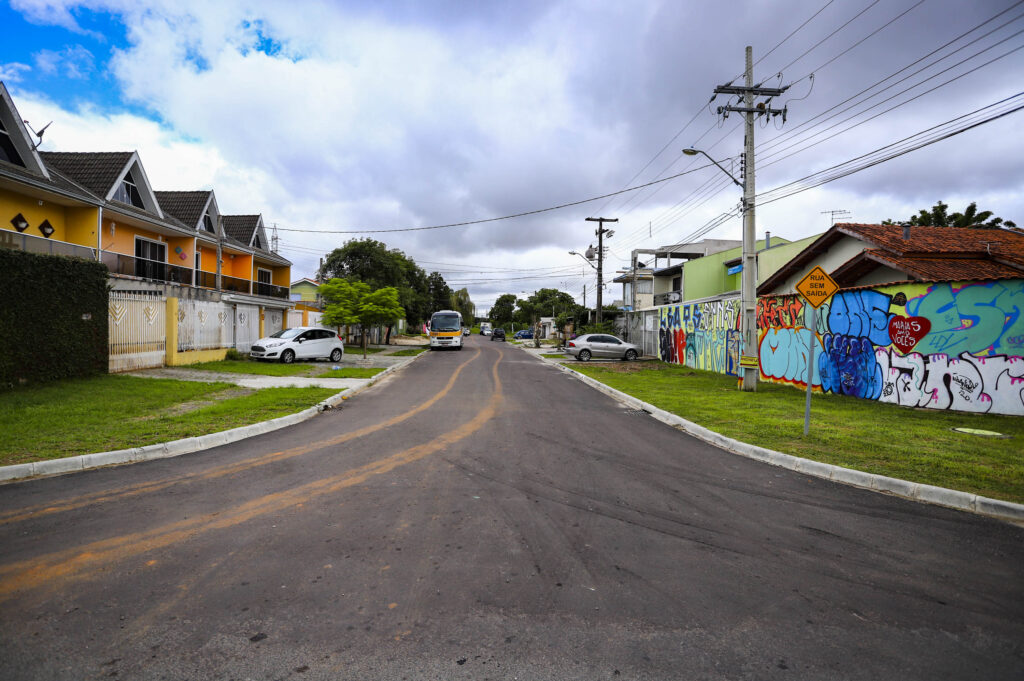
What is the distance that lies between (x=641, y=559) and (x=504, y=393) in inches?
424

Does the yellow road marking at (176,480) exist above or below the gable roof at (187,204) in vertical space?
below

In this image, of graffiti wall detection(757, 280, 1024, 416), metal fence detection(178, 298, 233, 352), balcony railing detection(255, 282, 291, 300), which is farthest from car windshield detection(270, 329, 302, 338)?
graffiti wall detection(757, 280, 1024, 416)

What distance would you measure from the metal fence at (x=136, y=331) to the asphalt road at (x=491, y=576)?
467 inches

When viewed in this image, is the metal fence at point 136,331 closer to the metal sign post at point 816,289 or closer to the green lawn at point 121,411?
the green lawn at point 121,411

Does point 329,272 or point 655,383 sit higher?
point 329,272

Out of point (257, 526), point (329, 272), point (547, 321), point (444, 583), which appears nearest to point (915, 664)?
point (444, 583)

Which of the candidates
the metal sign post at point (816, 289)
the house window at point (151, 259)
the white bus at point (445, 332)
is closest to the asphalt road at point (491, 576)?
the metal sign post at point (816, 289)

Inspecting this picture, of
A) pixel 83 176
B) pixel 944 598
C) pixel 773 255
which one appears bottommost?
pixel 944 598

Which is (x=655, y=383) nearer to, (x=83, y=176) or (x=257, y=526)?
(x=257, y=526)

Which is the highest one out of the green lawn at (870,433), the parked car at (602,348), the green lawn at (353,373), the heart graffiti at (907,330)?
the heart graffiti at (907,330)

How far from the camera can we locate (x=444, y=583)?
373cm

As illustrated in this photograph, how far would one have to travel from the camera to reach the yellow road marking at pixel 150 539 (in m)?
3.75

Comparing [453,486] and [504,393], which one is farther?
[504,393]

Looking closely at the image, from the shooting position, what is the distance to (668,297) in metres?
44.6
